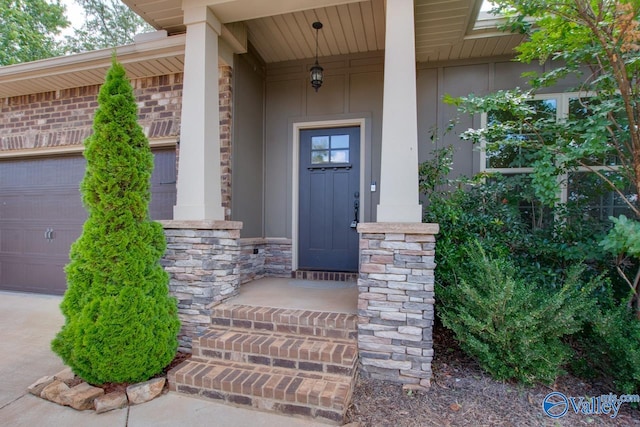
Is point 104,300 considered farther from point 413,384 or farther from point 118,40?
point 118,40

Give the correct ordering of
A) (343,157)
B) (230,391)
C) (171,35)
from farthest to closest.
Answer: (343,157)
(171,35)
(230,391)

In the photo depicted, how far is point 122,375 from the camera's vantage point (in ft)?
7.13

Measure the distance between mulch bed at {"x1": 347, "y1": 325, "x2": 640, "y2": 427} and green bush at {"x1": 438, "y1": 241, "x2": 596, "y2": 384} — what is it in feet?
0.38

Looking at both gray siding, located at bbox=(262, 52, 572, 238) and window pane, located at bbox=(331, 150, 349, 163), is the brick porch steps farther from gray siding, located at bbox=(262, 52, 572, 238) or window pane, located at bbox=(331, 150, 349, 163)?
window pane, located at bbox=(331, 150, 349, 163)

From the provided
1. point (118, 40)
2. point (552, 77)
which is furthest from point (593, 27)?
point (118, 40)

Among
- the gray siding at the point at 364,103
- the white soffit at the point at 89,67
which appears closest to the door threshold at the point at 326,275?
the gray siding at the point at 364,103

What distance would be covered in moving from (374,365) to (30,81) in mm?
5542

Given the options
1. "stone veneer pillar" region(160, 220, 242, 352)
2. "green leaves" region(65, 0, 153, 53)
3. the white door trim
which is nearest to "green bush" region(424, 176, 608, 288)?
the white door trim

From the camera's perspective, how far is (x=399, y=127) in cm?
249

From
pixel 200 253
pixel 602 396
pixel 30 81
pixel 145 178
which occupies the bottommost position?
pixel 602 396

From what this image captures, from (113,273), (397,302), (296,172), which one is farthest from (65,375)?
(296,172)

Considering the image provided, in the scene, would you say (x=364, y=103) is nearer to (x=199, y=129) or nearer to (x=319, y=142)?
(x=319, y=142)

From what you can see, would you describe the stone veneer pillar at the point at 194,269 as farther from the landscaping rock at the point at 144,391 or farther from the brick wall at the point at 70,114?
the brick wall at the point at 70,114

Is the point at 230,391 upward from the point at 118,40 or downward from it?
downward
